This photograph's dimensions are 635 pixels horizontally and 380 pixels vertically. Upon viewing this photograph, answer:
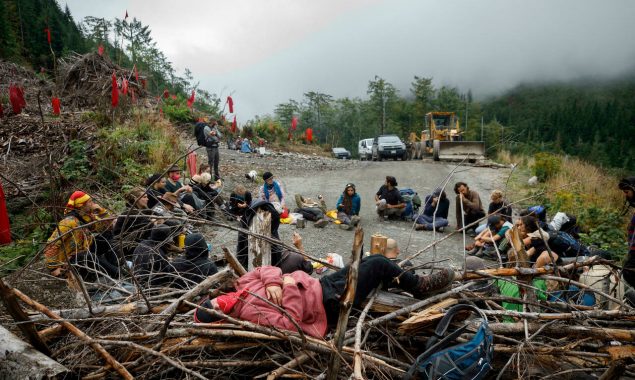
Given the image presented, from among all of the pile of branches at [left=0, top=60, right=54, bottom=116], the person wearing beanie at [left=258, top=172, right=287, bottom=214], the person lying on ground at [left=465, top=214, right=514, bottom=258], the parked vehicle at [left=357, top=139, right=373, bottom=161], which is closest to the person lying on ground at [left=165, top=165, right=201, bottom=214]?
the person wearing beanie at [left=258, top=172, right=287, bottom=214]

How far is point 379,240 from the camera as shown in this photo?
4.23 meters

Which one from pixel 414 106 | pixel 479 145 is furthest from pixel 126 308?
pixel 414 106

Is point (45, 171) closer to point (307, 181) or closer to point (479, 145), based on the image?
point (307, 181)

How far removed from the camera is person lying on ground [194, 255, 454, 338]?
2736 millimetres

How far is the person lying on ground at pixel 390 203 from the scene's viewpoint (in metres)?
9.30

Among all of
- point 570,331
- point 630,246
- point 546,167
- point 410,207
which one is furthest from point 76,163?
point 546,167

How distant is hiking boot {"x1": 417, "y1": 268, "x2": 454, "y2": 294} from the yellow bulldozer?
50.6 feet

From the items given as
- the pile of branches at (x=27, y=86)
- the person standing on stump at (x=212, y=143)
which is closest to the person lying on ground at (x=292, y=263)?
the person standing on stump at (x=212, y=143)

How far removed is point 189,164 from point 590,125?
5976 cm

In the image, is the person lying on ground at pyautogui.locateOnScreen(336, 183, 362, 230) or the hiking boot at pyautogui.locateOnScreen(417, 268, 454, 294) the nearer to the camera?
the hiking boot at pyautogui.locateOnScreen(417, 268, 454, 294)

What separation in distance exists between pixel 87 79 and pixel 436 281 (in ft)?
44.6

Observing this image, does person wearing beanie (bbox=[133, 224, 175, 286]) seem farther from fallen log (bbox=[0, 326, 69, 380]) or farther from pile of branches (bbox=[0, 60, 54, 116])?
pile of branches (bbox=[0, 60, 54, 116])

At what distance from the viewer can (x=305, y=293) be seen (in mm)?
2945

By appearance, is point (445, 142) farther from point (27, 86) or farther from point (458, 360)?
point (27, 86)
